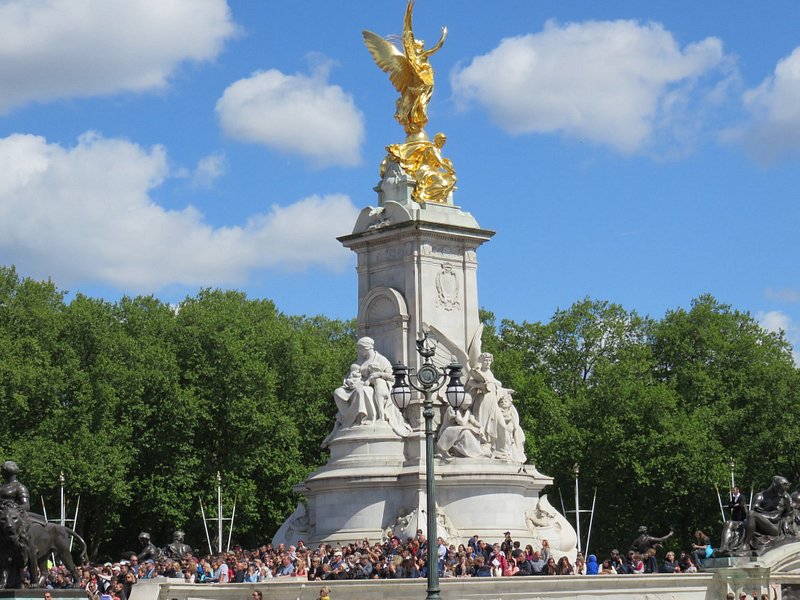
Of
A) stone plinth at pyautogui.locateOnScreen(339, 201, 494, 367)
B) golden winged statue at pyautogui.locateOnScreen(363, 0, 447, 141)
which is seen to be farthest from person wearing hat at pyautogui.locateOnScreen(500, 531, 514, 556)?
golden winged statue at pyautogui.locateOnScreen(363, 0, 447, 141)

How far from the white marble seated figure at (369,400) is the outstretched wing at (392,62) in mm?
8101

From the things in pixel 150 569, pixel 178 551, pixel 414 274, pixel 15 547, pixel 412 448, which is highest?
pixel 414 274

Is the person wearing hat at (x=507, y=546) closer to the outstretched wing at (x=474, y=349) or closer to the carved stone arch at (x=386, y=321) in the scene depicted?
the outstretched wing at (x=474, y=349)

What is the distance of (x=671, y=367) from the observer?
64250 mm

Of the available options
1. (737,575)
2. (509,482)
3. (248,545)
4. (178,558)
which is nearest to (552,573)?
(737,575)

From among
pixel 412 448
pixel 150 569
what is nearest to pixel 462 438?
pixel 412 448

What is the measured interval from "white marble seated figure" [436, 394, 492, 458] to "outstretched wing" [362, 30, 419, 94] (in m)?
9.52

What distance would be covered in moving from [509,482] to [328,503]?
14.7 ft

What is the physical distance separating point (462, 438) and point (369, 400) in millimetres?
2489

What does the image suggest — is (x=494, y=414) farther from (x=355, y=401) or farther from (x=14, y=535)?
(x=14, y=535)

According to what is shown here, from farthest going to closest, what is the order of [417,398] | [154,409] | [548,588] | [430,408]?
1. [154,409]
2. [417,398]
3. [548,588]
4. [430,408]

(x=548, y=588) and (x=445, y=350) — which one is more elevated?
(x=445, y=350)

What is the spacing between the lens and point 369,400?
38.7m

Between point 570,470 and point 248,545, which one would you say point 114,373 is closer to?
point 248,545
